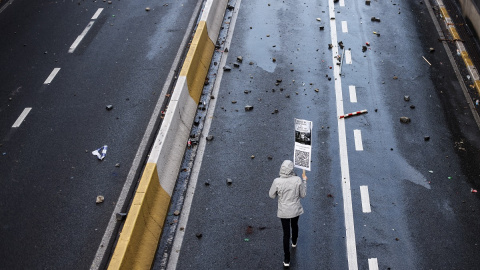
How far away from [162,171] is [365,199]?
347 centimetres

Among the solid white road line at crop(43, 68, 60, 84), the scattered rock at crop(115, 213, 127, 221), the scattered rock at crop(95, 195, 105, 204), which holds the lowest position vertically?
the solid white road line at crop(43, 68, 60, 84)

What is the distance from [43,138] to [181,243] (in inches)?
161

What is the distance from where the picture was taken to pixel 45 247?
8055mm

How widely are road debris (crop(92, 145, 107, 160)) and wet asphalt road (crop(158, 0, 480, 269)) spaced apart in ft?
6.38

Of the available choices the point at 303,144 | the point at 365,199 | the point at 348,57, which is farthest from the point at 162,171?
the point at 348,57

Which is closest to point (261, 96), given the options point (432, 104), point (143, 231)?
point (432, 104)

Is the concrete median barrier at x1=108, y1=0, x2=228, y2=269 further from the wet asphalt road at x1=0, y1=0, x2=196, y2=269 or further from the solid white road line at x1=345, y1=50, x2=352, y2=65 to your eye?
the solid white road line at x1=345, y1=50, x2=352, y2=65

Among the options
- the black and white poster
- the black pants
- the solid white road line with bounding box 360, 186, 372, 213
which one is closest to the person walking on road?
the black pants

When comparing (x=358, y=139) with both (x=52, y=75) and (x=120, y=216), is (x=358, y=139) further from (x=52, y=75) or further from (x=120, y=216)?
(x=52, y=75)

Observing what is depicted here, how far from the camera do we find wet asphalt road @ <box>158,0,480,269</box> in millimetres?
7922

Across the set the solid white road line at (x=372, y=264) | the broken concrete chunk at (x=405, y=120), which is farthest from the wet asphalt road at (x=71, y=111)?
the broken concrete chunk at (x=405, y=120)

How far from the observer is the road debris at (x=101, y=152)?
971 centimetres

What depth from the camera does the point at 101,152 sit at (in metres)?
9.81

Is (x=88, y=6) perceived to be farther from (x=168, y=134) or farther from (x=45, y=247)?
(x=45, y=247)
